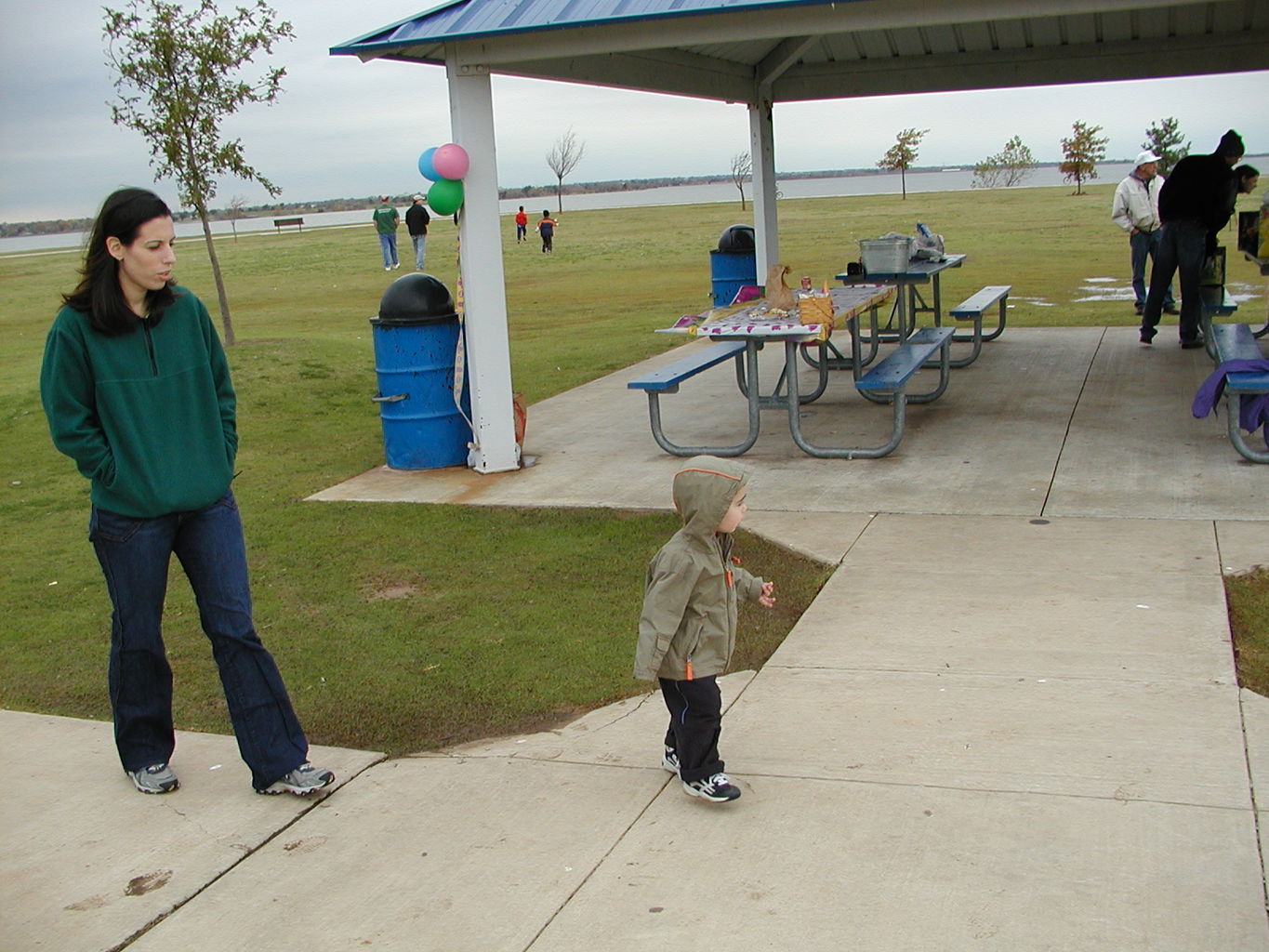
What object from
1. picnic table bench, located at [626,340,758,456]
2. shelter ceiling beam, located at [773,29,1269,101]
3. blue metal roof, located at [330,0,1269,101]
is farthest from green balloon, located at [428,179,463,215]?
shelter ceiling beam, located at [773,29,1269,101]

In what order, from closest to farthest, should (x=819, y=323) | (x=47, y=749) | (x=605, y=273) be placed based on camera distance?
(x=47, y=749) < (x=819, y=323) < (x=605, y=273)

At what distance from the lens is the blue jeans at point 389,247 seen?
106 feet

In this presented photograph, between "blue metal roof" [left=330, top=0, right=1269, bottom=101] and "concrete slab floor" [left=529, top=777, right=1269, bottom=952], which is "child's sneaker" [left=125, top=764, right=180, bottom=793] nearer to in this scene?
"concrete slab floor" [left=529, top=777, right=1269, bottom=952]

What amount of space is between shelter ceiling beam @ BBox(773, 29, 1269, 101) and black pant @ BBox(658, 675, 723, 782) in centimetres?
1093

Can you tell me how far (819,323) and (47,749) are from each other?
513 centimetres

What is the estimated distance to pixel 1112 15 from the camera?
36.9 feet

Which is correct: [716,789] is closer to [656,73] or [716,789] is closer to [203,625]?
[203,625]

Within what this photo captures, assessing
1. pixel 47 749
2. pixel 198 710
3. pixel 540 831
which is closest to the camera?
pixel 540 831

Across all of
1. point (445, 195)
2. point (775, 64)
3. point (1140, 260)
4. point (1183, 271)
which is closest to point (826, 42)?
point (775, 64)

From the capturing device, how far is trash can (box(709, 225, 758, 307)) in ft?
47.4

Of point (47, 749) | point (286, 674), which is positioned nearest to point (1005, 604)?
point (286, 674)

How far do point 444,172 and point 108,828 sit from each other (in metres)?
5.09

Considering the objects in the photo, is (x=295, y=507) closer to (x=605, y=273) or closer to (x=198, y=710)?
(x=198, y=710)

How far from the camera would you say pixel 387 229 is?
31859 millimetres
